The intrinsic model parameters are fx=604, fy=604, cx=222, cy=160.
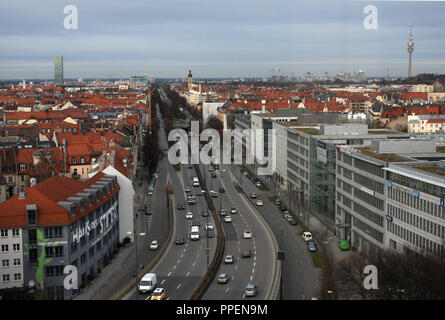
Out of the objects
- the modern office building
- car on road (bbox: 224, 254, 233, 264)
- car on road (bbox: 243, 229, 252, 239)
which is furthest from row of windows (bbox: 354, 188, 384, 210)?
the modern office building

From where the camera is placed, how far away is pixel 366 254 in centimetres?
1016

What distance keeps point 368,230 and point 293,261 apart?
1.67 meters

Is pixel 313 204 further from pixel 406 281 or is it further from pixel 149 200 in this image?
pixel 406 281

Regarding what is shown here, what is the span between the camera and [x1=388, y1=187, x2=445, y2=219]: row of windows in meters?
9.27

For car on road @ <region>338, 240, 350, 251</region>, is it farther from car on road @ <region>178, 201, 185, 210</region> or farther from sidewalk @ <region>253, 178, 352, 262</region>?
car on road @ <region>178, 201, 185, 210</region>

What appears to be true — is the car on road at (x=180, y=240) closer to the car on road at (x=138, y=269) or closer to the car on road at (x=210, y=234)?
the car on road at (x=210, y=234)

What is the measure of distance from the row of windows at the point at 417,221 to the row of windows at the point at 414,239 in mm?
155

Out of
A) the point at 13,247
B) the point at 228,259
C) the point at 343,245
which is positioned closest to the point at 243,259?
the point at 228,259

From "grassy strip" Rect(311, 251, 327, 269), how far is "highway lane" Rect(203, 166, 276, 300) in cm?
80

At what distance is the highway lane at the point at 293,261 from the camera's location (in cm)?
968

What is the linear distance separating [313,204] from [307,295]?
268 inches

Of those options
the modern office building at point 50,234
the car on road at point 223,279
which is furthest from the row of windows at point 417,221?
the modern office building at point 50,234

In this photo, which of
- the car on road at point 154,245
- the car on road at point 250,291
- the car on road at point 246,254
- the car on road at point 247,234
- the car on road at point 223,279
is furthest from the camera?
the car on road at point 247,234
